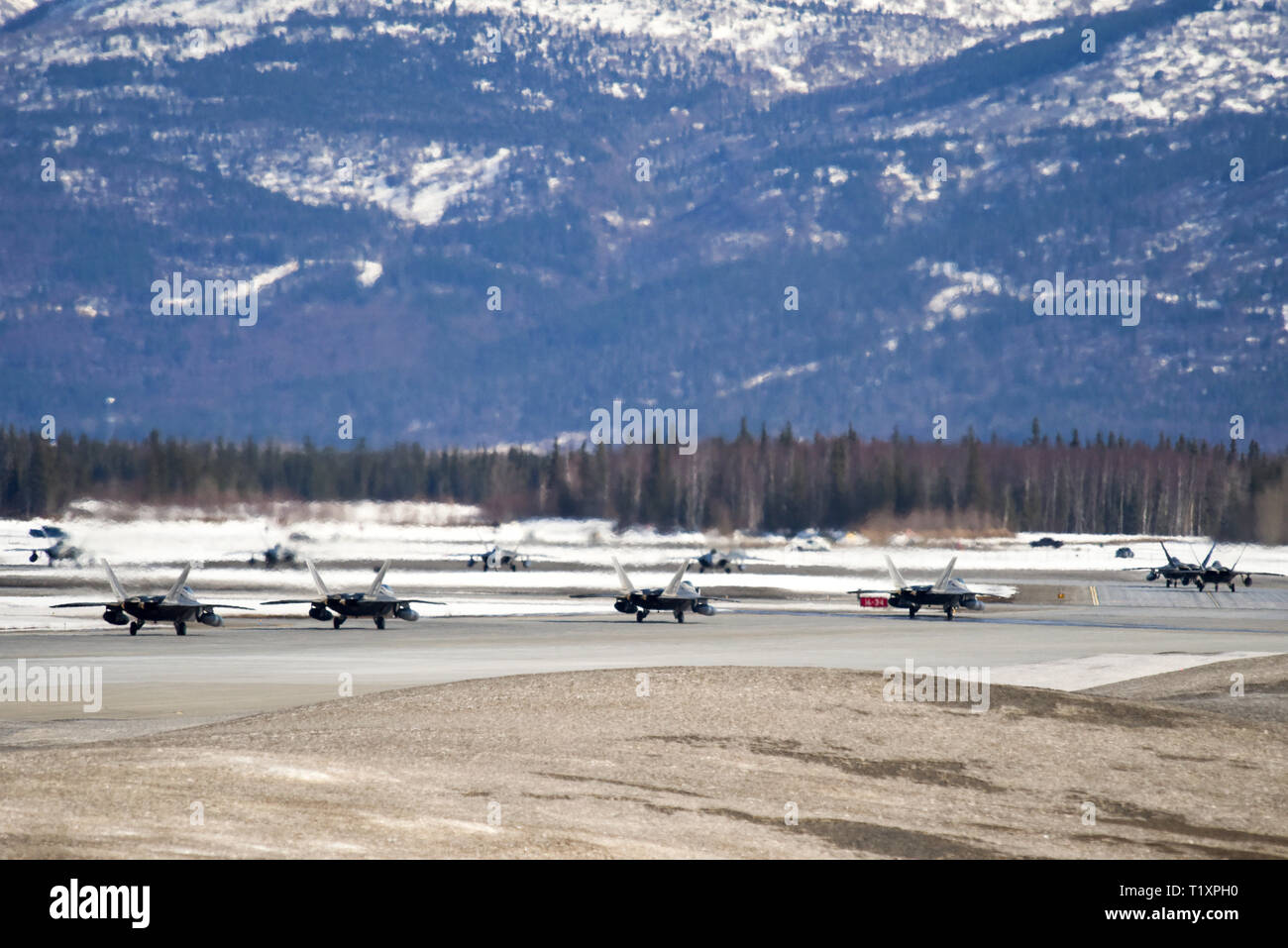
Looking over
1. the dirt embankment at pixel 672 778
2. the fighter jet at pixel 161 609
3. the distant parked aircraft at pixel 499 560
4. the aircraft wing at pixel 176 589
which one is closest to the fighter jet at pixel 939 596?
the fighter jet at pixel 161 609

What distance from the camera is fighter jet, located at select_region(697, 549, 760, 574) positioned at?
119m

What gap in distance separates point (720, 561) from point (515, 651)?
71.7 meters

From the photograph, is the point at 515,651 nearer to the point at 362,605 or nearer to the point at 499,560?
the point at 362,605

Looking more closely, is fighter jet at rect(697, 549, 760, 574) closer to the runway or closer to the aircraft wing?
the runway

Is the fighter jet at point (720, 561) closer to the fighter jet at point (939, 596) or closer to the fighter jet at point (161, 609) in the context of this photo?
the fighter jet at point (939, 596)

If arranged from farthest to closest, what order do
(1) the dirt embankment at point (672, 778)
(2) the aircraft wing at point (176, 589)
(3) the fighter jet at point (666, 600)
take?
(3) the fighter jet at point (666, 600) < (2) the aircraft wing at point (176, 589) < (1) the dirt embankment at point (672, 778)

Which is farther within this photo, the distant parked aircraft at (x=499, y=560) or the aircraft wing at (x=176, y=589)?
the distant parked aircraft at (x=499, y=560)

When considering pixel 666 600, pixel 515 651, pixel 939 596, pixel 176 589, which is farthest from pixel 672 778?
pixel 939 596

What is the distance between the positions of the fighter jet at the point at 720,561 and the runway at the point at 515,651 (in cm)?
4207

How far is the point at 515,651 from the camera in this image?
5238 centimetres

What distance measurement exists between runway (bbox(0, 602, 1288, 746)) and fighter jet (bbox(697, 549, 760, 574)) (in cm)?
4207

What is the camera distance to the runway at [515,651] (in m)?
37.6
